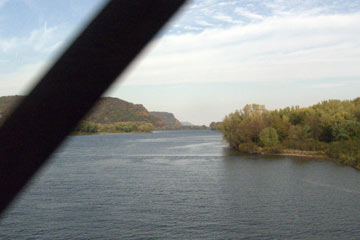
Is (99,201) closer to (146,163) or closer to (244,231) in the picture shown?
(244,231)

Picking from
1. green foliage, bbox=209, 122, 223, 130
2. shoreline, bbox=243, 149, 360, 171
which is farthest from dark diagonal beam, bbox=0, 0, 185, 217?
green foliage, bbox=209, 122, 223, 130

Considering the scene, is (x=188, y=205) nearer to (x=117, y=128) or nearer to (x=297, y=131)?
(x=297, y=131)

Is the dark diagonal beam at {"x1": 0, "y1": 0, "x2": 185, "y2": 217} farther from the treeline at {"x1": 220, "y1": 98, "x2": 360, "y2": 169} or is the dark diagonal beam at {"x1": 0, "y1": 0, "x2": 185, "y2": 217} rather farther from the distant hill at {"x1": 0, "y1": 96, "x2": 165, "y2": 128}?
the distant hill at {"x1": 0, "y1": 96, "x2": 165, "y2": 128}

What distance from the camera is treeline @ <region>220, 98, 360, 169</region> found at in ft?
97.2

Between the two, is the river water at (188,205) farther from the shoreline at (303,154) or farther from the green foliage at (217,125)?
the green foliage at (217,125)

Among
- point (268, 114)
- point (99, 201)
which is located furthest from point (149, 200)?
point (268, 114)

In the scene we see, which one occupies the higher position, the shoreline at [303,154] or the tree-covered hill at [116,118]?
the tree-covered hill at [116,118]

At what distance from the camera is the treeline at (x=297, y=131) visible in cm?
2962

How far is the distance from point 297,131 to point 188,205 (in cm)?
2335

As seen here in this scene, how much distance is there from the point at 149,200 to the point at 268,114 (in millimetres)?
26477

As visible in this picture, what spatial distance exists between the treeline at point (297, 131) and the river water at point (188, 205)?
8334 millimetres

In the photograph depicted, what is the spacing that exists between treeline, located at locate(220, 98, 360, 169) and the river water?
8334 mm

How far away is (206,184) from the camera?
17438 millimetres

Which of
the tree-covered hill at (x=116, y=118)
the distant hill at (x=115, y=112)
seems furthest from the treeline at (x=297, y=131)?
the distant hill at (x=115, y=112)
